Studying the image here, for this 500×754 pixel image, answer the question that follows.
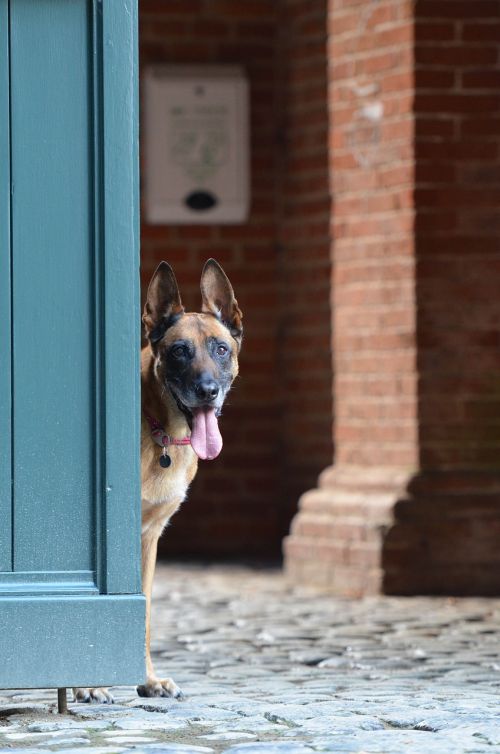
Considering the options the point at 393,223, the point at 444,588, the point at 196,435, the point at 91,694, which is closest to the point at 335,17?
the point at 393,223

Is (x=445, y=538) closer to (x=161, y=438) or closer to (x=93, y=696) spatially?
(x=161, y=438)

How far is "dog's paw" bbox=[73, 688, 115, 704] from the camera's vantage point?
5.23 m

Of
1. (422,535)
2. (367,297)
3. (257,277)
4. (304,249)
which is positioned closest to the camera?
(422,535)

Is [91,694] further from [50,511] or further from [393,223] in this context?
[393,223]

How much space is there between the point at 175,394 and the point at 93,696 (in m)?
1.02

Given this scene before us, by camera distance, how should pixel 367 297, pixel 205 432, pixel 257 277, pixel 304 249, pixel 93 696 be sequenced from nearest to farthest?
pixel 93 696
pixel 205 432
pixel 367 297
pixel 304 249
pixel 257 277

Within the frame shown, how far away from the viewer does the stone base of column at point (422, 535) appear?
8.18 m

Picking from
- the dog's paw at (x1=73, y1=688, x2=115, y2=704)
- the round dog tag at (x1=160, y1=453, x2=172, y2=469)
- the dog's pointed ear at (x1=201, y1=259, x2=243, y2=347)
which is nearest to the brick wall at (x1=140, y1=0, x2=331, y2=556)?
the dog's pointed ear at (x1=201, y1=259, x2=243, y2=347)

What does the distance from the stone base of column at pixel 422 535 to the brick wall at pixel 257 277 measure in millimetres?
1774

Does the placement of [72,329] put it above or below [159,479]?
above

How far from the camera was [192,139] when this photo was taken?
33.2ft

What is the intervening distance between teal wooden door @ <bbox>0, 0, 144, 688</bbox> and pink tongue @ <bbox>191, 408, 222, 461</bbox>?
0.49m

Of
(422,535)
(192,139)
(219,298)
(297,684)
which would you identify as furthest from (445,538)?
(192,139)

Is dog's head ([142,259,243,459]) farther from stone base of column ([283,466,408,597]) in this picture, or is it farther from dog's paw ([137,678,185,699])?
stone base of column ([283,466,408,597])
